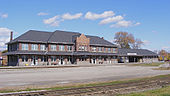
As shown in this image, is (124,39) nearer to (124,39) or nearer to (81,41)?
(124,39)

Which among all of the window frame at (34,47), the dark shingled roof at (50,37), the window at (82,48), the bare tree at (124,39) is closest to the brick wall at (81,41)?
the window at (82,48)

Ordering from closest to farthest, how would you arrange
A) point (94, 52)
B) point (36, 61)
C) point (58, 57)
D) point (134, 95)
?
point (134, 95)
point (36, 61)
point (58, 57)
point (94, 52)

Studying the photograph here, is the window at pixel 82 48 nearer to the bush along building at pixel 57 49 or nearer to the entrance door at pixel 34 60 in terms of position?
the bush along building at pixel 57 49

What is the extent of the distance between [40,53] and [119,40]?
65808 mm

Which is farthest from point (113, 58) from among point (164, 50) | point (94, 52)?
point (164, 50)

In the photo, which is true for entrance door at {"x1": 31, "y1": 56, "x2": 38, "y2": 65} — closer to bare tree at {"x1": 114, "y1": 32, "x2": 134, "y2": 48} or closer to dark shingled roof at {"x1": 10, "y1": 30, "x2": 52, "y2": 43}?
dark shingled roof at {"x1": 10, "y1": 30, "x2": 52, "y2": 43}

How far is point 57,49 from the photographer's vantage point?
56.0m

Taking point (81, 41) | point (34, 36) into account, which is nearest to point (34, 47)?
point (34, 36)

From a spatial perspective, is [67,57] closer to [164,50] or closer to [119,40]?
[119,40]

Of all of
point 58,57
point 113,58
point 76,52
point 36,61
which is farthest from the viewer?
point 113,58

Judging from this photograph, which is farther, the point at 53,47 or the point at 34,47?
the point at 53,47

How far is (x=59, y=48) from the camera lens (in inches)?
2223

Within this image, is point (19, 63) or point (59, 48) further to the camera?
point (59, 48)

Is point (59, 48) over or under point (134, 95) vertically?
over
